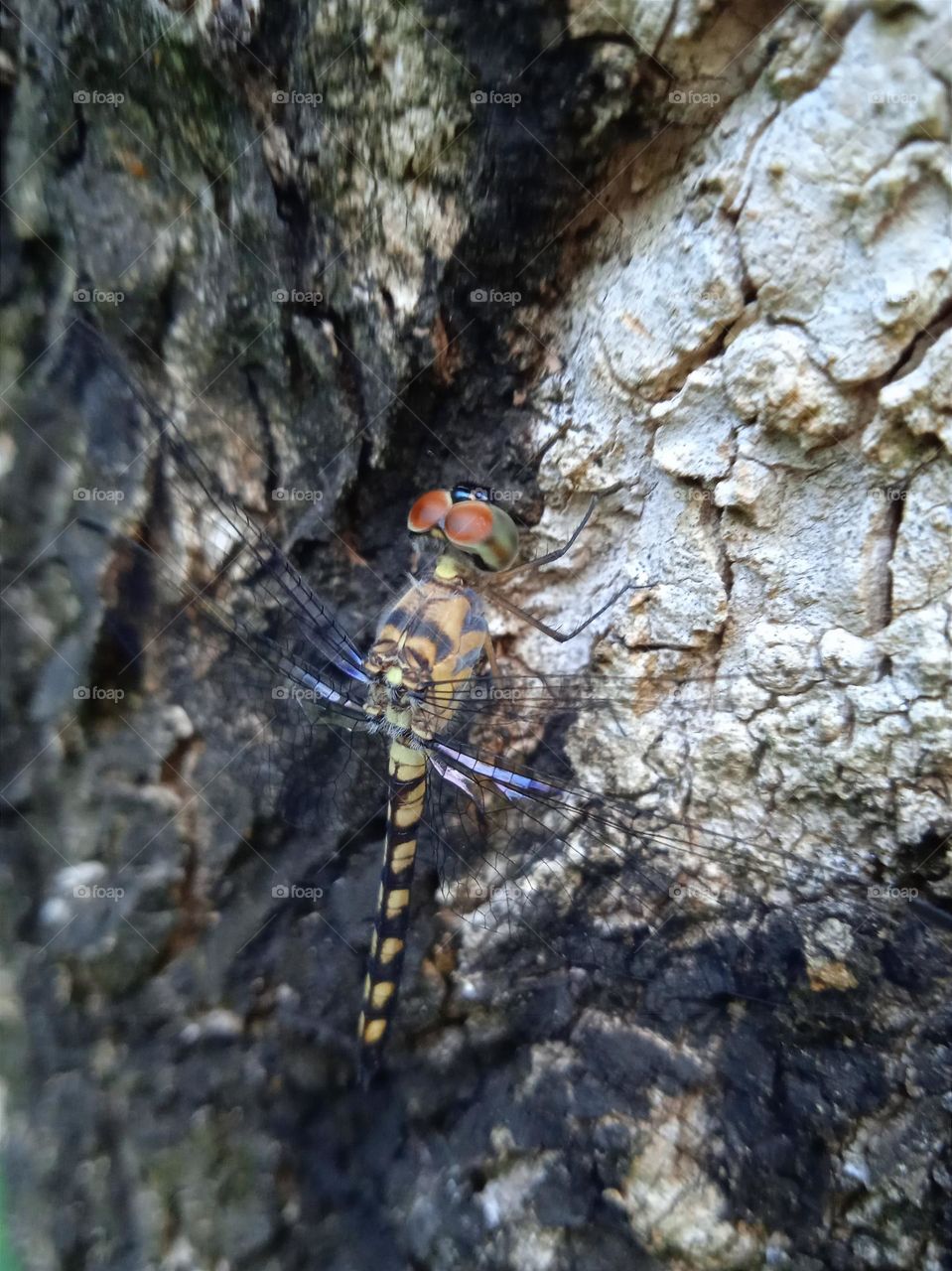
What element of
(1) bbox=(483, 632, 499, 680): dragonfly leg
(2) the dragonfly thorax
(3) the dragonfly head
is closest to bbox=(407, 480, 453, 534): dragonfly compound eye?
(3) the dragonfly head

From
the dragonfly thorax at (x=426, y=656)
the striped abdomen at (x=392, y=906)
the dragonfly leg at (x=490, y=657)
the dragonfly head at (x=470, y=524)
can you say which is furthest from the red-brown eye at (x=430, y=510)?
the striped abdomen at (x=392, y=906)

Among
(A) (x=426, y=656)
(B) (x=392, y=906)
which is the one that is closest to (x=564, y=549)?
(A) (x=426, y=656)

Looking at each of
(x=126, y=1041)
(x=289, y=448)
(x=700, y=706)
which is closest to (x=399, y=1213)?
(x=126, y=1041)

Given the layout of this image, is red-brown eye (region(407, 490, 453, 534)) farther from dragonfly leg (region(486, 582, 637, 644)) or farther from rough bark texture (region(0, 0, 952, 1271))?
dragonfly leg (region(486, 582, 637, 644))

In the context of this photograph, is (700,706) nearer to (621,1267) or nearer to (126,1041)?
(621,1267)

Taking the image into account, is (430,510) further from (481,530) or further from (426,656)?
(426,656)

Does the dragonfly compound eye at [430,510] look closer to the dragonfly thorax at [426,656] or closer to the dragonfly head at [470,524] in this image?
the dragonfly head at [470,524]
